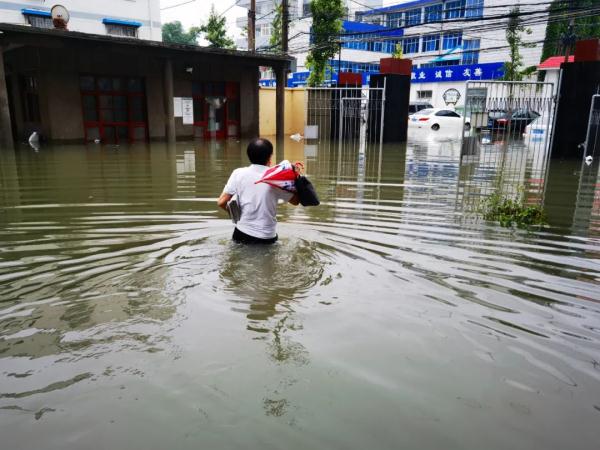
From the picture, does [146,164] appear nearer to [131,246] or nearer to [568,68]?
[131,246]

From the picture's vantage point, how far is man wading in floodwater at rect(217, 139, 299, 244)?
465 cm

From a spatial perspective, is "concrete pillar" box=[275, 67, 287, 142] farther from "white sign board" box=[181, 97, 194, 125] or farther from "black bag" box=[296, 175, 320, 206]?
"black bag" box=[296, 175, 320, 206]

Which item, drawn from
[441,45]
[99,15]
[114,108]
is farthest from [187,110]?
[441,45]

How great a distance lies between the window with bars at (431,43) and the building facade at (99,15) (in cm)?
3245

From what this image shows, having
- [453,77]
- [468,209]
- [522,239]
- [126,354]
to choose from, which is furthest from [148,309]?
[453,77]

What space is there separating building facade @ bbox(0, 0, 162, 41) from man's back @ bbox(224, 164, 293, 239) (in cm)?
2627

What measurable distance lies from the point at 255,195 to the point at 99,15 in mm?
28209

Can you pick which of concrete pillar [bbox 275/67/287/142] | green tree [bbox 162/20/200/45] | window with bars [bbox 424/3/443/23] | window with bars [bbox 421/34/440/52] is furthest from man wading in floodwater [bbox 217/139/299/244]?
green tree [bbox 162/20/200/45]

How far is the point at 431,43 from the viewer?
53625 mm

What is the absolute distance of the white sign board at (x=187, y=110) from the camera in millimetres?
21875

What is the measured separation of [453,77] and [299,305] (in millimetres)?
41747

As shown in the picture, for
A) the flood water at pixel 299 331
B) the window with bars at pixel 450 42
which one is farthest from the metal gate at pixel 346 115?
the window with bars at pixel 450 42

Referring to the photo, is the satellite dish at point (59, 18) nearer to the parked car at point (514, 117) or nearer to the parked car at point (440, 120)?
the parked car at point (514, 117)

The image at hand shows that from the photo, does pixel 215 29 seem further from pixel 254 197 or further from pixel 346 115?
pixel 254 197
